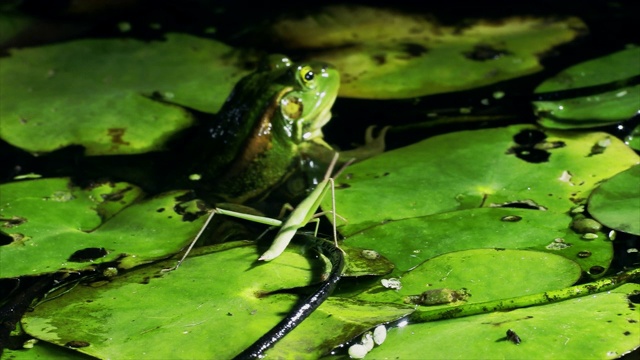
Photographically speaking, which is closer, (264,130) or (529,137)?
(529,137)

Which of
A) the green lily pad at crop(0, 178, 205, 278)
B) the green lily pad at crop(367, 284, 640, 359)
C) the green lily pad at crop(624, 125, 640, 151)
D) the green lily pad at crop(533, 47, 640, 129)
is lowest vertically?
the green lily pad at crop(0, 178, 205, 278)

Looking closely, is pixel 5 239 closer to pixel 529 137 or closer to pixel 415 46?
pixel 529 137

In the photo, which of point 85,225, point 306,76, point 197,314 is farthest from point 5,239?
point 306,76

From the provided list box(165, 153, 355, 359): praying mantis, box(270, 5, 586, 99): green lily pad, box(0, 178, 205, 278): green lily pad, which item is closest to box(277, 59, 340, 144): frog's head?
box(270, 5, 586, 99): green lily pad

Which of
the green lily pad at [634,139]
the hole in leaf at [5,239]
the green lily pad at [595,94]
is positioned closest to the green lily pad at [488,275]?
the green lily pad at [634,139]

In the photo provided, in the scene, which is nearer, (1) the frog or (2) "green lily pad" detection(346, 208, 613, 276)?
(2) "green lily pad" detection(346, 208, 613, 276)

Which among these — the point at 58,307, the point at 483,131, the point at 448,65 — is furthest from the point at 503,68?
the point at 58,307

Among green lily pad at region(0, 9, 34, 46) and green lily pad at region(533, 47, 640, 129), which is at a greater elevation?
green lily pad at region(0, 9, 34, 46)

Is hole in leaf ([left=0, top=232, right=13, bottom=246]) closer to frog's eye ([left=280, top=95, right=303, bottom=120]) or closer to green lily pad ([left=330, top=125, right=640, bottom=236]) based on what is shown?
green lily pad ([left=330, top=125, right=640, bottom=236])
